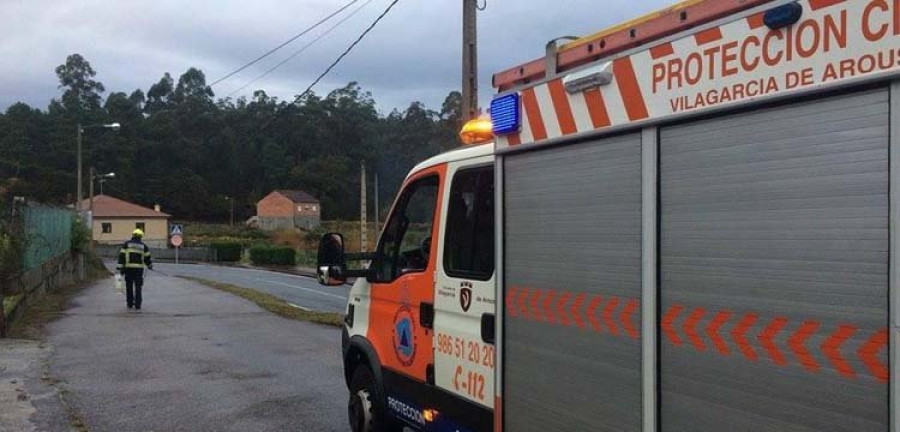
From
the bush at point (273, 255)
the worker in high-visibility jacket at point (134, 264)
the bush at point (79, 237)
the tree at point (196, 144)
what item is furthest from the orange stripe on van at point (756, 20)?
the tree at point (196, 144)

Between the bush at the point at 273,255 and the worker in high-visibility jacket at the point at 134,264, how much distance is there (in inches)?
1772

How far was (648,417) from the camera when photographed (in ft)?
10.5

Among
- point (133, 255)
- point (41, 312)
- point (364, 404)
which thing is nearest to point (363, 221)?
point (133, 255)

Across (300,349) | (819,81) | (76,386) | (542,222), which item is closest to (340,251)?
(542,222)

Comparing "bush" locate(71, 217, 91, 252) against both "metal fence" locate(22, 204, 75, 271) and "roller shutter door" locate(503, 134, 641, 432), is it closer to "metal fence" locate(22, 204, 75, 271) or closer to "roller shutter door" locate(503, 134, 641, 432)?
"metal fence" locate(22, 204, 75, 271)

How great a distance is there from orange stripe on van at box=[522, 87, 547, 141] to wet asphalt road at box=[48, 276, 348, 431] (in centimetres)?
389

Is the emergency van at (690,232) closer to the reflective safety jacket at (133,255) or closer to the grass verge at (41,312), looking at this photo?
the grass verge at (41,312)

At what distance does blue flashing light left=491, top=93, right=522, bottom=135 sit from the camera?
4.08 m

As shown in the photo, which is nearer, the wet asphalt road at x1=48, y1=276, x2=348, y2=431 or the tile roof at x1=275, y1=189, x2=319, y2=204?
the wet asphalt road at x1=48, y1=276, x2=348, y2=431

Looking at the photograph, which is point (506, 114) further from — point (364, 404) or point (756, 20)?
point (364, 404)

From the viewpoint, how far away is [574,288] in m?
3.64

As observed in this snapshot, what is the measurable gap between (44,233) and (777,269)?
20845 millimetres

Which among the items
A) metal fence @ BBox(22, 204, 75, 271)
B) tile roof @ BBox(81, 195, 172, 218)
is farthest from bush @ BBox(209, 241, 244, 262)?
metal fence @ BBox(22, 204, 75, 271)

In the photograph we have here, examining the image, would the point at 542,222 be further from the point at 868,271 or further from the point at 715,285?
the point at 868,271
